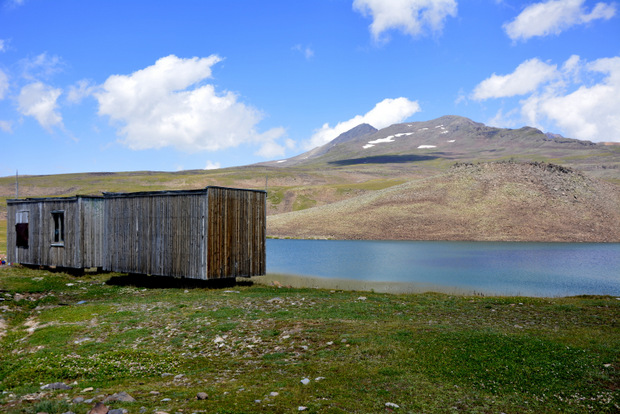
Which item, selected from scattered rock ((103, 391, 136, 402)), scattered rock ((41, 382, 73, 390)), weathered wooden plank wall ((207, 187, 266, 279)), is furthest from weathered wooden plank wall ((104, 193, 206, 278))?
scattered rock ((103, 391, 136, 402))

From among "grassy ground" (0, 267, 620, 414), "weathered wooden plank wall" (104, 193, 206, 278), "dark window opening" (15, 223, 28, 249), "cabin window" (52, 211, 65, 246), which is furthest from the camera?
"dark window opening" (15, 223, 28, 249)

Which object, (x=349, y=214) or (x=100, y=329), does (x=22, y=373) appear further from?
(x=349, y=214)

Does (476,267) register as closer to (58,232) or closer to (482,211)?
(58,232)

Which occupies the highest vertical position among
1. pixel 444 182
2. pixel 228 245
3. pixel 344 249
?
pixel 444 182

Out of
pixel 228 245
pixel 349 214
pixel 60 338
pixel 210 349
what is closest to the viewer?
pixel 210 349

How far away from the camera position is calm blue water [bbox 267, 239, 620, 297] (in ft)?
109

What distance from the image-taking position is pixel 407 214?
296 feet

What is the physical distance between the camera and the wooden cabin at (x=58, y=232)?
101 ft

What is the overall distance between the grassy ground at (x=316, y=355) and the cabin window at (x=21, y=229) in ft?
45.3

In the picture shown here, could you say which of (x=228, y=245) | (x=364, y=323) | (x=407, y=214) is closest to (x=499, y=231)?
(x=407, y=214)

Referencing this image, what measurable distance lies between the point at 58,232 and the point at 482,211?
7374 cm

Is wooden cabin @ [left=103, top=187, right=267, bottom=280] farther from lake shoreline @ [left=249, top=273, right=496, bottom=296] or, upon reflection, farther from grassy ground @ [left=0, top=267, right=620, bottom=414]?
grassy ground @ [left=0, top=267, right=620, bottom=414]

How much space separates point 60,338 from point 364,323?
396 inches

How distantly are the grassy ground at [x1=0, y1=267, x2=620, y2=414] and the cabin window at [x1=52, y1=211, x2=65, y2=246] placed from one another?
35.7 feet
